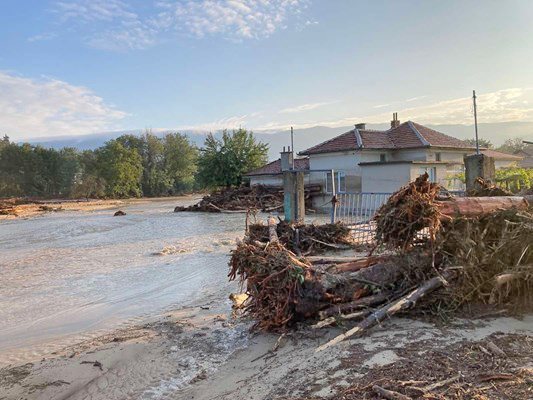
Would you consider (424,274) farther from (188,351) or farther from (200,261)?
(200,261)

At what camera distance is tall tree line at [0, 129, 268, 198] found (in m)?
66.0

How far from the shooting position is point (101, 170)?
66688 mm

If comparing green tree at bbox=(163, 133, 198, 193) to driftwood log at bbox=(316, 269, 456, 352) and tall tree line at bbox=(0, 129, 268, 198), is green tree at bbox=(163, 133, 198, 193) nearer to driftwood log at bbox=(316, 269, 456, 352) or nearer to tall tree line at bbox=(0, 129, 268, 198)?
tall tree line at bbox=(0, 129, 268, 198)

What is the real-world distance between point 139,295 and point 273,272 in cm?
511

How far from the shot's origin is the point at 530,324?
4.81 meters

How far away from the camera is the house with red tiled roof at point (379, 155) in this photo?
80.3 feet

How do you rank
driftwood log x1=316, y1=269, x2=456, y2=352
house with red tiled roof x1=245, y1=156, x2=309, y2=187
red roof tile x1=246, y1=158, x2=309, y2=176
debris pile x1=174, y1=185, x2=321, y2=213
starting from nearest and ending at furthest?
driftwood log x1=316, y1=269, x2=456, y2=352, debris pile x1=174, y1=185, x2=321, y2=213, red roof tile x1=246, y1=158, x2=309, y2=176, house with red tiled roof x1=245, y1=156, x2=309, y2=187

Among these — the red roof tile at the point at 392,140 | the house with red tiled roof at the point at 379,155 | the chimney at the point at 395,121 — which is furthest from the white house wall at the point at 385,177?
the chimney at the point at 395,121

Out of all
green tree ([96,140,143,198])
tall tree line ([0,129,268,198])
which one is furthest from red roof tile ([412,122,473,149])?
green tree ([96,140,143,198])

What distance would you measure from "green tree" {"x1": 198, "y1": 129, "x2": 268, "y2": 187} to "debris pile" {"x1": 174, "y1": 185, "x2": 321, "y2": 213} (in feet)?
17.8

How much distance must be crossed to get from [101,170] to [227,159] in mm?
31488

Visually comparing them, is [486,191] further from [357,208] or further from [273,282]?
[357,208]

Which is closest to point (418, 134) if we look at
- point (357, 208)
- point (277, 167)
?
point (277, 167)

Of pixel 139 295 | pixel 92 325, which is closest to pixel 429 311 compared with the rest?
pixel 92 325
